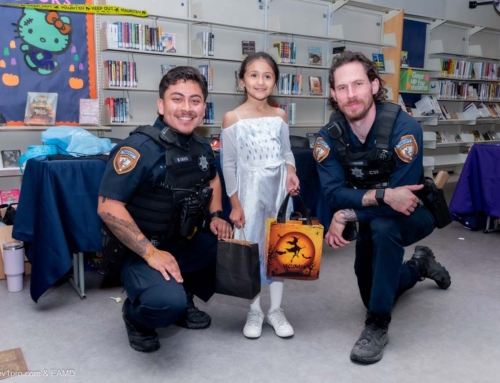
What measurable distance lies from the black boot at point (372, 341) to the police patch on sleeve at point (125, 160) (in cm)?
118

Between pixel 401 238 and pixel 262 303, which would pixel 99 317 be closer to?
pixel 262 303

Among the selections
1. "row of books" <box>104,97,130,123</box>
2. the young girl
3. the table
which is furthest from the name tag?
the table

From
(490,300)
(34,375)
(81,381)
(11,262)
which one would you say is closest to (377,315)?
(490,300)

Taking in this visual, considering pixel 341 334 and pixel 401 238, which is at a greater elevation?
pixel 401 238

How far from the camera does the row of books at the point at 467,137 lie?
6956 mm

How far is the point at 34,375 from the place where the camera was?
1854 millimetres

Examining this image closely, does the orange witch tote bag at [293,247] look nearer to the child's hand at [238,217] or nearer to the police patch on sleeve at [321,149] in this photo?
the child's hand at [238,217]

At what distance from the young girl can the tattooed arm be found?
438 mm

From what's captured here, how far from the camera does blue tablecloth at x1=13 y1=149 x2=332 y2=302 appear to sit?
2.43 m

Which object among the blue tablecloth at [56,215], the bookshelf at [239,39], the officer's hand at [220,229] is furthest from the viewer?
the bookshelf at [239,39]

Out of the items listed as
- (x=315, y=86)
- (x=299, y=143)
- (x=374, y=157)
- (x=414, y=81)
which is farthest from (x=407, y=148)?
(x=414, y=81)

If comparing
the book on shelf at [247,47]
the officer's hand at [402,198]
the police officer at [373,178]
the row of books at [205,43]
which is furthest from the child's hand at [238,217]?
the book on shelf at [247,47]

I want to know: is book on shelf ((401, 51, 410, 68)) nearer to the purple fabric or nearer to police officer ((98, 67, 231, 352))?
the purple fabric

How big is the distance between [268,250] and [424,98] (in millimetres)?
5500
